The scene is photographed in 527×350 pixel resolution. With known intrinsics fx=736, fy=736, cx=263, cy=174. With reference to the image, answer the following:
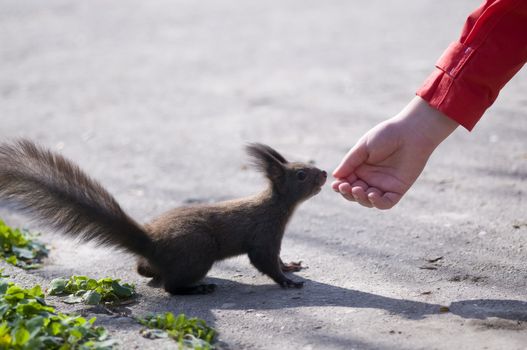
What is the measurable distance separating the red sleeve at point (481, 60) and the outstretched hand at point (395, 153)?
101mm

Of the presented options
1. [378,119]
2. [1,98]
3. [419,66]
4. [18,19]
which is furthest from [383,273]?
[18,19]

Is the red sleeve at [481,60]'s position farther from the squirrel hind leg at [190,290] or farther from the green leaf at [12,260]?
the green leaf at [12,260]

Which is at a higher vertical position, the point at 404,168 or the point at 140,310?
the point at 404,168

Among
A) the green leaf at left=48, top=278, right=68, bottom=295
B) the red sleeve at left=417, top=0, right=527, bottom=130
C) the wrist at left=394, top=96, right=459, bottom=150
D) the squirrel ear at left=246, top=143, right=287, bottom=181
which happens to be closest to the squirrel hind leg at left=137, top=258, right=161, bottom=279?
the green leaf at left=48, top=278, right=68, bottom=295

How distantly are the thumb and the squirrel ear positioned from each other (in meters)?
0.40

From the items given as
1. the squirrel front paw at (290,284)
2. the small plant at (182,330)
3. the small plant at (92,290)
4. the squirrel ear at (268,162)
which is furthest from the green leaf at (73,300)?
the squirrel ear at (268,162)

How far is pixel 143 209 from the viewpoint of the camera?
4.70 metres

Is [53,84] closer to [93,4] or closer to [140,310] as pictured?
[93,4]

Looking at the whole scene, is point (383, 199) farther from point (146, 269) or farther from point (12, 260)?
point (12, 260)

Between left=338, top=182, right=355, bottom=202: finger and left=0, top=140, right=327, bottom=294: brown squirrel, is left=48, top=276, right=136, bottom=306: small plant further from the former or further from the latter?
left=338, top=182, right=355, bottom=202: finger

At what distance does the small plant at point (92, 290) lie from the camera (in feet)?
10.2

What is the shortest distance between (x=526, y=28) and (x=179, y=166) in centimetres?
310

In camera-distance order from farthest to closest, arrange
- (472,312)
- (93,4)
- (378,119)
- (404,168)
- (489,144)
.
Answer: (93,4) → (378,119) → (489,144) → (404,168) → (472,312)

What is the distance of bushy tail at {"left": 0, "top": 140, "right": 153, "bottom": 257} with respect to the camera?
313cm
